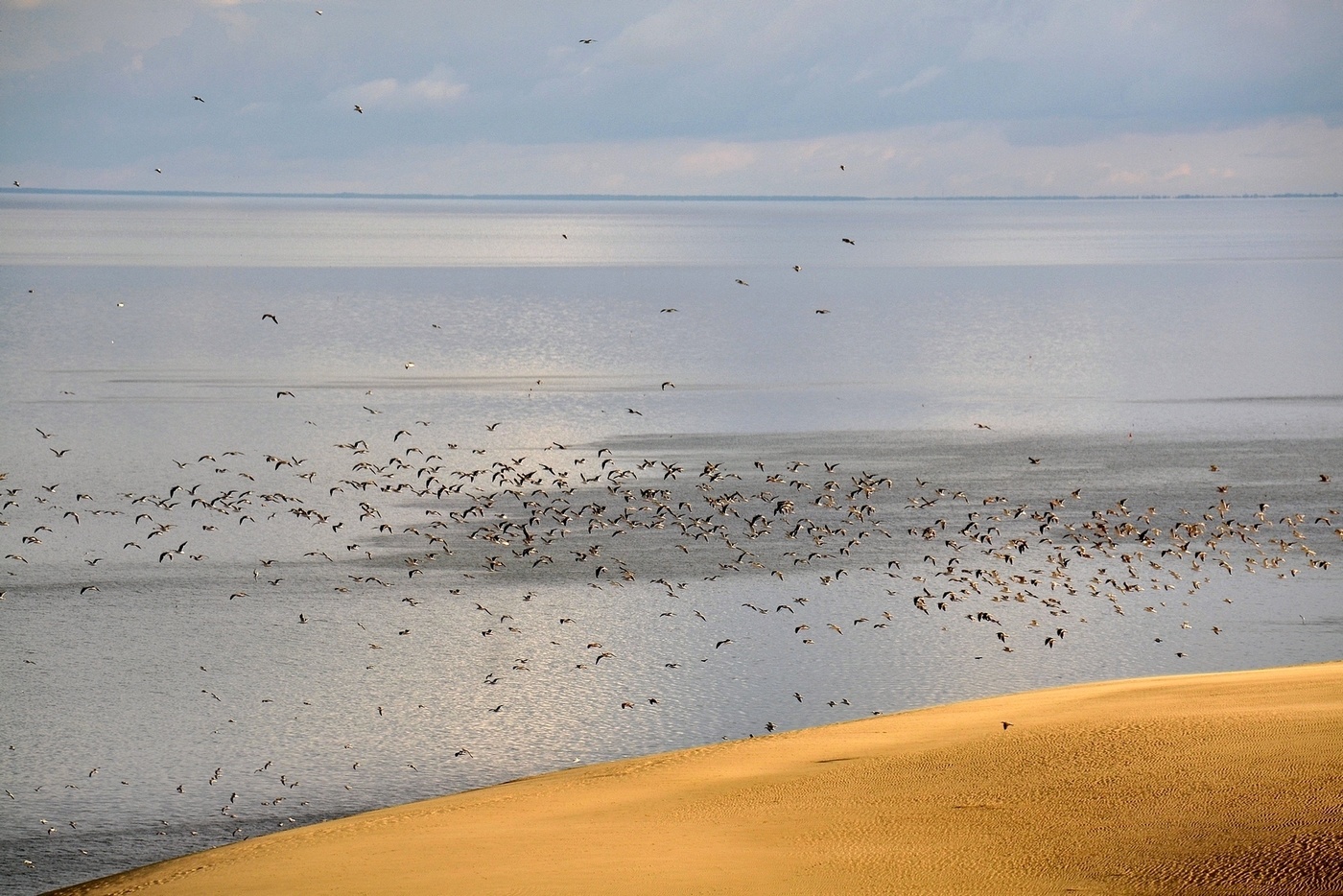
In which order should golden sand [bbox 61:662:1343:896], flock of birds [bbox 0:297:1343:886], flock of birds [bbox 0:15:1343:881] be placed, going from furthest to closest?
flock of birds [bbox 0:297:1343:886], flock of birds [bbox 0:15:1343:881], golden sand [bbox 61:662:1343:896]

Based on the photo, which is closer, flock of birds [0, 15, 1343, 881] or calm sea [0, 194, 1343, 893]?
calm sea [0, 194, 1343, 893]

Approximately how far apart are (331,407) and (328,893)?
43.9 metres

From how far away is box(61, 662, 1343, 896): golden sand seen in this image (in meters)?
15.8

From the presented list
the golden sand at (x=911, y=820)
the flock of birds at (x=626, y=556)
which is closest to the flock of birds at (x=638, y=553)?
the flock of birds at (x=626, y=556)

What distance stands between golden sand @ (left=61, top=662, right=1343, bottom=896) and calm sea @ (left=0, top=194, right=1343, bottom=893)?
11.6 ft

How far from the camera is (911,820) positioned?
17844mm

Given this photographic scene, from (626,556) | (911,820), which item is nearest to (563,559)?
(626,556)

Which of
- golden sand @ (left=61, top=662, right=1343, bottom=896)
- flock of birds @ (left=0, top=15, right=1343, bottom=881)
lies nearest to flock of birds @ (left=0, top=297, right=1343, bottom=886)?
flock of birds @ (left=0, top=15, right=1343, bottom=881)

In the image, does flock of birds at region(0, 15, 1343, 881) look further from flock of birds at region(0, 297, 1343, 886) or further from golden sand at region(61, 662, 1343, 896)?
golden sand at region(61, 662, 1343, 896)

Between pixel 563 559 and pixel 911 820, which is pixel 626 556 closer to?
pixel 563 559

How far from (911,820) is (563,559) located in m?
18.2

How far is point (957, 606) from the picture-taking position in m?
32.5

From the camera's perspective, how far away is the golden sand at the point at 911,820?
15.8 meters

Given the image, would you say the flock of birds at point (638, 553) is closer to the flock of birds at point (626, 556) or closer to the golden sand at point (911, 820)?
the flock of birds at point (626, 556)
